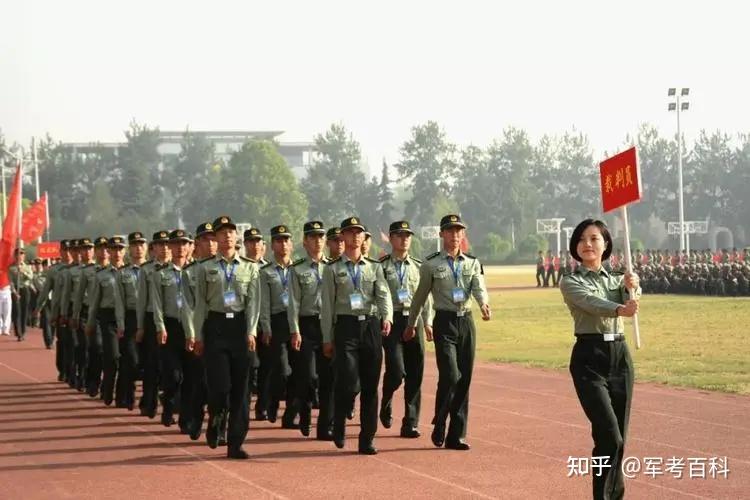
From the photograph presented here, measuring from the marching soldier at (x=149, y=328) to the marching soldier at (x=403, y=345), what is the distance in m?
2.82

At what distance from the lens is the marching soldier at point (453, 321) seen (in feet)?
35.6

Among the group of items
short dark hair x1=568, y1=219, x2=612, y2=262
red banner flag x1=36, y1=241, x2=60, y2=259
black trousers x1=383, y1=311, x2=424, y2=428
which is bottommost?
black trousers x1=383, y1=311, x2=424, y2=428

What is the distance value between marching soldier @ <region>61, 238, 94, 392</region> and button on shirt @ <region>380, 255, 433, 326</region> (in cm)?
596

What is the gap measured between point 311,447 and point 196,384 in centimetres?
157

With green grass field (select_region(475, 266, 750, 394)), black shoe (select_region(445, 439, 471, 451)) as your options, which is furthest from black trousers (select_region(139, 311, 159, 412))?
green grass field (select_region(475, 266, 750, 394))

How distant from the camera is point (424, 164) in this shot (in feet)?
395

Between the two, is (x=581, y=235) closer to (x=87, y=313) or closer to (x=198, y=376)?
(x=198, y=376)

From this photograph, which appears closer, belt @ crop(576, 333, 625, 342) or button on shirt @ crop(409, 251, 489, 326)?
belt @ crop(576, 333, 625, 342)

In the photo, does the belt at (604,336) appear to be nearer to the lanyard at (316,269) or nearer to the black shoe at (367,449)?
the black shoe at (367,449)

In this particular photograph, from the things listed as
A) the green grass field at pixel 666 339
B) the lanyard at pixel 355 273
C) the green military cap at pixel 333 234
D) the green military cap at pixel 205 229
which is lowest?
the green grass field at pixel 666 339

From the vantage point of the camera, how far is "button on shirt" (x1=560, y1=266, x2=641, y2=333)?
7.38m

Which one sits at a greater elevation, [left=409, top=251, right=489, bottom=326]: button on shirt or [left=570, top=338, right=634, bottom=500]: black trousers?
[left=409, top=251, right=489, bottom=326]: button on shirt

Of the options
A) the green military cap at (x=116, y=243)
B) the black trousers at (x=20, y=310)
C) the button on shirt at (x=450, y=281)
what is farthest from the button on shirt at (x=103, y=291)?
the black trousers at (x=20, y=310)

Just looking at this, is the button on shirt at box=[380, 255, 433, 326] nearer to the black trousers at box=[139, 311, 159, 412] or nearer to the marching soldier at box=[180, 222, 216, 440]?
the marching soldier at box=[180, 222, 216, 440]
